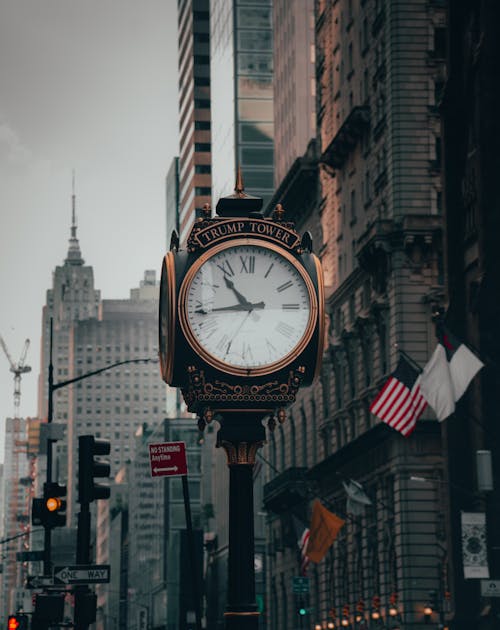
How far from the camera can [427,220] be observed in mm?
70312

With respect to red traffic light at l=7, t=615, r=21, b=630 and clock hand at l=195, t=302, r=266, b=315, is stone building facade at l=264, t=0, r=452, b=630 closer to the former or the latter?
red traffic light at l=7, t=615, r=21, b=630

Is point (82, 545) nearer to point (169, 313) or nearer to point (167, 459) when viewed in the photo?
point (167, 459)

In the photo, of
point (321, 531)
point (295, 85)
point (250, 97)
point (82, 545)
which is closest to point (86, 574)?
point (82, 545)

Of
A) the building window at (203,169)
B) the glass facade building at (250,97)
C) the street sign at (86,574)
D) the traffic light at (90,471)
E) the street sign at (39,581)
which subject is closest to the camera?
the traffic light at (90,471)

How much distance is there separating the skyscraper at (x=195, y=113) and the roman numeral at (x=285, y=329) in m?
159

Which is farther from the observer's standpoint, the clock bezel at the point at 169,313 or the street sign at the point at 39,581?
the street sign at the point at 39,581

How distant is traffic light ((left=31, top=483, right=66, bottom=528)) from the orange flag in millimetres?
45489

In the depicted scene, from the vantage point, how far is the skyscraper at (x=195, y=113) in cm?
17562

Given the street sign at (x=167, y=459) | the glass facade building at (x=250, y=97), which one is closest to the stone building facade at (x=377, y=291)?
the street sign at (x=167, y=459)

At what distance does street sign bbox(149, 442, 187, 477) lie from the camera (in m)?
14.3

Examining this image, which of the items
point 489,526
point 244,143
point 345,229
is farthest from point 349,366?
point 244,143

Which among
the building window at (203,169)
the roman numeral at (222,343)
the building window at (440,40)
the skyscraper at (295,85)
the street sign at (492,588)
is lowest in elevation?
the street sign at (492,588)

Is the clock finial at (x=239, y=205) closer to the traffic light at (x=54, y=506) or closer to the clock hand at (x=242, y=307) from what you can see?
the clock hand at (x=242, y=307)

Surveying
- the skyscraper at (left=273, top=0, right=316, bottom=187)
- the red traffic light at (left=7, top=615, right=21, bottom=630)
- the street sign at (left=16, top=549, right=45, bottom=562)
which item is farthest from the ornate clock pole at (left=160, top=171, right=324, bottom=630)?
the skyscraper at (left=273, top=0, right=316, bottom=187)
